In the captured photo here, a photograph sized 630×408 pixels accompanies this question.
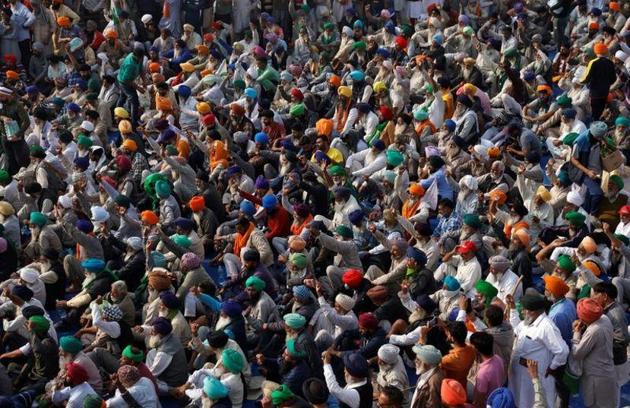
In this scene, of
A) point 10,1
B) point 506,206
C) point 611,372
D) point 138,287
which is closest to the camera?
point 611,372

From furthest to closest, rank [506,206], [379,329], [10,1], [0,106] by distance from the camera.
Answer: [10,1], [0,106], [506,206], [379,329]

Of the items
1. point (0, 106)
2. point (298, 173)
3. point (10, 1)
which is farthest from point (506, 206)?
point (10, 1)

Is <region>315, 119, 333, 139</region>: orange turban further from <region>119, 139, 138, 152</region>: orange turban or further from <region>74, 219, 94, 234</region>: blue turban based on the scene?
<region>74, 219, 94, 234</region>: blue turban

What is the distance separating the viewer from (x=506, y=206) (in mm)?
12312

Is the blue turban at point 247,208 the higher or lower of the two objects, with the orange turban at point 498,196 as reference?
higher

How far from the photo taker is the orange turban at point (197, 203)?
1240 cm

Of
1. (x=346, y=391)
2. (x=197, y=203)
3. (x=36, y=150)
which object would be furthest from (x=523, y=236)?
(x=36, y=150)

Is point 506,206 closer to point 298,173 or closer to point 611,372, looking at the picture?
point 298,173

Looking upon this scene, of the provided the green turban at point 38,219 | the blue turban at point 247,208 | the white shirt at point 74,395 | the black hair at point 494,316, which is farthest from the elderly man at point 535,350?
the green turban at point 38,219

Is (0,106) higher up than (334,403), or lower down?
higher up

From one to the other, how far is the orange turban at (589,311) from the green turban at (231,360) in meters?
2.62

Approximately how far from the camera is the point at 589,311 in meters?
8.91

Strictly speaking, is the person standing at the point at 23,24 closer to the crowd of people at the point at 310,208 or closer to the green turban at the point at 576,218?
the crowd of people at the point at 310,208

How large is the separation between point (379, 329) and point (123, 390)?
7.34 ft
